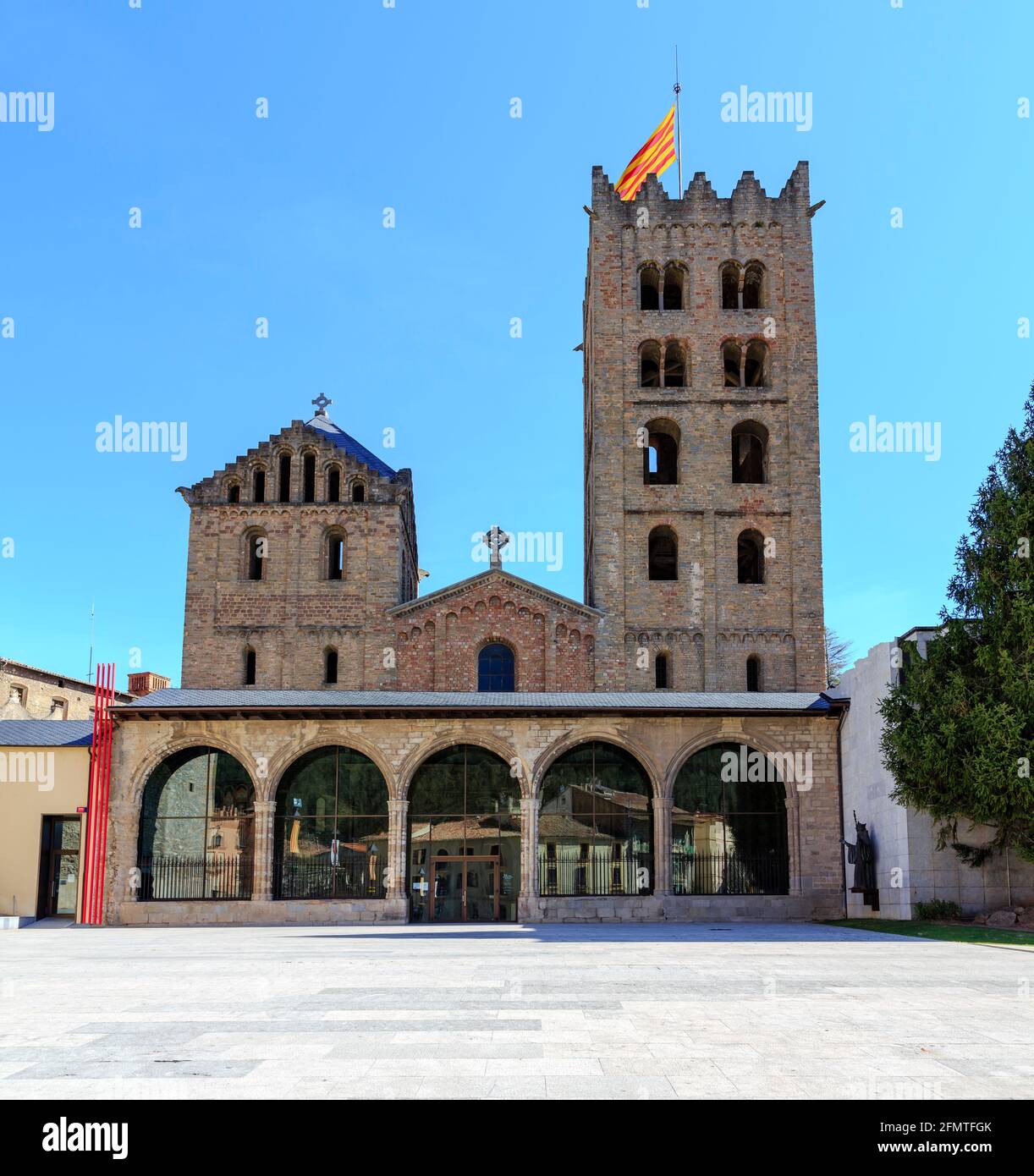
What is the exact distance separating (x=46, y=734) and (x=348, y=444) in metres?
15.9

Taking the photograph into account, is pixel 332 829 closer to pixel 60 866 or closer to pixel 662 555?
pixel 60 866

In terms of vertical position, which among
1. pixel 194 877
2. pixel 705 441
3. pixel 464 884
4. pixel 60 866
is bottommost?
pixel 464 884

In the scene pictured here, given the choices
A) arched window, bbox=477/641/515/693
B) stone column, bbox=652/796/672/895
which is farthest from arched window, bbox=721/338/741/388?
stone column, bbox=652/796/672/895

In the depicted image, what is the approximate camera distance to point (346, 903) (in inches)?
1233

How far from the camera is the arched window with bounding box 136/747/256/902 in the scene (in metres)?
31.8

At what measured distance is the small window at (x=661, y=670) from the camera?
133 feet

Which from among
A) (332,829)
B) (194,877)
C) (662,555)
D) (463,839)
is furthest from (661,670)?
(194,877)

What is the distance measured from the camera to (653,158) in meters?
45.8

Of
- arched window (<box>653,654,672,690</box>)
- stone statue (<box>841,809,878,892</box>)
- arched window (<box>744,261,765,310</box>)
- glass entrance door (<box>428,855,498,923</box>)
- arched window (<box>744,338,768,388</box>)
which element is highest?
arched window (<box>744,261,765,310</box>)

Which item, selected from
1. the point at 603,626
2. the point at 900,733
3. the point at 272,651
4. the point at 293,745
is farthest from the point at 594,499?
the point at 900,733

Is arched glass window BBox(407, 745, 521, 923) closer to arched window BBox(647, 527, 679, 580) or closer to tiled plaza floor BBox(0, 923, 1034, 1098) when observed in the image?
tiled plaza floor BBox(0, 923, 1034, 1098)

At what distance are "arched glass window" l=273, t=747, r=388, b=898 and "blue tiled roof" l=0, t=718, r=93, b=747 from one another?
6060 mm

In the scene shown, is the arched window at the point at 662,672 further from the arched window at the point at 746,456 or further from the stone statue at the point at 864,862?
the stone statue at the point at 864,862

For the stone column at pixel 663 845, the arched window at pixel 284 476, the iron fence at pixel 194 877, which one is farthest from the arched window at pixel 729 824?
the arched window at pixel 284 476
